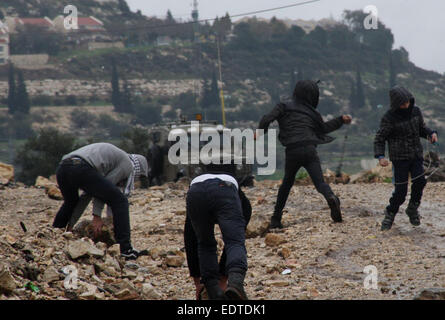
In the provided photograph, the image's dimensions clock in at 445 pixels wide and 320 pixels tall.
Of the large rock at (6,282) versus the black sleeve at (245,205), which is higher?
the black sleeve at (245,205)

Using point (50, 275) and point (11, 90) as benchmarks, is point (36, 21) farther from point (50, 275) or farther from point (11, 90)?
point (50, 275)

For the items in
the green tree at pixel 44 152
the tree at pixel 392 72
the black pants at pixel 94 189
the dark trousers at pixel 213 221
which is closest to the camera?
the dark trousers at pixel 213 221

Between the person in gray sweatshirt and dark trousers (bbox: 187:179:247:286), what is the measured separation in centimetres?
215

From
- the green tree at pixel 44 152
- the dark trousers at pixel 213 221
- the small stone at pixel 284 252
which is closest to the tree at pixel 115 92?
the green tree at pixel 44 152

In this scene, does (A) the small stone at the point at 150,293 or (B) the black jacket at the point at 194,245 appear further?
(A) the small stone at the point at 150,293

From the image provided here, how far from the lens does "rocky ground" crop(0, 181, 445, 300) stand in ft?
21.8

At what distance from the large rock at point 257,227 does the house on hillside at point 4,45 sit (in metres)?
144

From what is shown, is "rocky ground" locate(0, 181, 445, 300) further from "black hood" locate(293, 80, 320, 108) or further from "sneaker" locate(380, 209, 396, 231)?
"black hood" locate(293, 80, 320, 108)

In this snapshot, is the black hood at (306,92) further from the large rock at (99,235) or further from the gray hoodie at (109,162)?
the large rock at (99,235)

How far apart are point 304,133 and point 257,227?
127 cm

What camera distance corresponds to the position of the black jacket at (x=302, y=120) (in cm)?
970

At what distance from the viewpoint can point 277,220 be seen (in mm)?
10344

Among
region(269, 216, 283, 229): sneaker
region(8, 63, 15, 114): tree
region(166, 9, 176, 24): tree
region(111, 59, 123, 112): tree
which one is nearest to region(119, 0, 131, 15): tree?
region(166, 9, 176, 24): tree

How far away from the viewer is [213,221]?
617 cm
